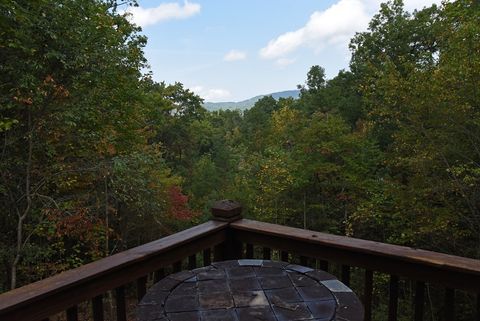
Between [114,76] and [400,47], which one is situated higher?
[400,47]

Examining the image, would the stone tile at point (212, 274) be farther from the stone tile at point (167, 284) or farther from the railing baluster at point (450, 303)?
the railing baluster at point (450, 303)

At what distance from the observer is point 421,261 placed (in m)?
1.52

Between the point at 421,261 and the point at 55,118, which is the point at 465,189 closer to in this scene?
the point at 421,261

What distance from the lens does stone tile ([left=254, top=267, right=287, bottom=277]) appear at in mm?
1574

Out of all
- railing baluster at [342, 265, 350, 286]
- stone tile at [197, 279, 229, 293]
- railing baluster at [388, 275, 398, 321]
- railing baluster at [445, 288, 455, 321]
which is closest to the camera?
stone tile at [197, 279, 229, 293]

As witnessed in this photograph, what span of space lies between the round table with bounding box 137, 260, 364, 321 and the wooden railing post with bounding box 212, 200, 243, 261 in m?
0.51

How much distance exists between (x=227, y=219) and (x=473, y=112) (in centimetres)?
771

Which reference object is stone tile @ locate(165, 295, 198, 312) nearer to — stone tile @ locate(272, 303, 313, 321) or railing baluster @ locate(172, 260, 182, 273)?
stone tile @ locate(272, 303, 313, 321)

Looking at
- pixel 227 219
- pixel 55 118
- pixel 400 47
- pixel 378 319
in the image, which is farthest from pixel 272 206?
pixel 227 219

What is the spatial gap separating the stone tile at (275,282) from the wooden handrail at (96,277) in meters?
0.51

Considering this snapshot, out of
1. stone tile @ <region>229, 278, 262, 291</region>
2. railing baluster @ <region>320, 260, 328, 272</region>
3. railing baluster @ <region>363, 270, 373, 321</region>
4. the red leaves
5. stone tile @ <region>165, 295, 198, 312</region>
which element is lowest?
the red leaves

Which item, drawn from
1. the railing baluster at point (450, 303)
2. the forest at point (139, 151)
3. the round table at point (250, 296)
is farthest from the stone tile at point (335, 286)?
the forest at point (139, 151)

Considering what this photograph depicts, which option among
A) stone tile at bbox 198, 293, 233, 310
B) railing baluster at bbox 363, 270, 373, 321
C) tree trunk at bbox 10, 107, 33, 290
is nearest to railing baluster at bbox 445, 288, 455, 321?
railing baluster at bbox 363, 270, 373, 321

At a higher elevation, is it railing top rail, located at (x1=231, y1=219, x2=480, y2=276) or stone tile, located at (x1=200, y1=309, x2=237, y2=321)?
railing top rail, located at (x1=231, y1=219, x2=480, y2=276)
